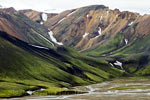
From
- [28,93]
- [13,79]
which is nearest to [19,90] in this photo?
[28,93]

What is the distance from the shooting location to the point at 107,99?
120 m

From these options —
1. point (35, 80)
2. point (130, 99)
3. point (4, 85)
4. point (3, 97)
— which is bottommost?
point (130, 99)

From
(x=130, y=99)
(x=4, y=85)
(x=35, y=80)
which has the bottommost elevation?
(x=130, y=99)

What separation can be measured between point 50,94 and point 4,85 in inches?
1088

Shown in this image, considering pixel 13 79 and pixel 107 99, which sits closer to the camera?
pixel 107 99

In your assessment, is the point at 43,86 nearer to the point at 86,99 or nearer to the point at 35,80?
the point at 35,80

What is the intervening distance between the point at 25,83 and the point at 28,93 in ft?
90.1

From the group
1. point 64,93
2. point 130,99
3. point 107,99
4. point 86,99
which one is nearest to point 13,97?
point 64,93

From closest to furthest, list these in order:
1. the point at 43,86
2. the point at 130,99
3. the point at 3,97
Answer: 1. the point at 130,99
2. the point at 3,97
3. the point at 43,86

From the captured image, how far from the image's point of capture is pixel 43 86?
6860 inches

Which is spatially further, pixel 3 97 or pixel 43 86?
pixel 43 86

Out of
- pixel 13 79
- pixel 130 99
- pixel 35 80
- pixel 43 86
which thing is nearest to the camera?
pixel 130 99

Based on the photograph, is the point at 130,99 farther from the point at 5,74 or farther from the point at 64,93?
the point at 5,74

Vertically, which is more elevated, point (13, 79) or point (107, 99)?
point (13, 79)
